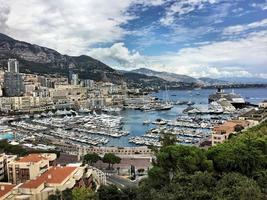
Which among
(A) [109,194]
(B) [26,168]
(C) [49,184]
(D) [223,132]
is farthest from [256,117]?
(A) [109,194]

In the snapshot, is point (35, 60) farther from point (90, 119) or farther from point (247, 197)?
point (247, 197)

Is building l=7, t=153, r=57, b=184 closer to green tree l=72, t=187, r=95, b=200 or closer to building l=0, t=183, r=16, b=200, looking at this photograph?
building l=0, t=183, r=16, b=200

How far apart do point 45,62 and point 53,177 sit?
3832 inches

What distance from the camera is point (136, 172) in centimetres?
1636

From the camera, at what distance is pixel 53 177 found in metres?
12.3

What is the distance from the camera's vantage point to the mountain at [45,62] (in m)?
95.5

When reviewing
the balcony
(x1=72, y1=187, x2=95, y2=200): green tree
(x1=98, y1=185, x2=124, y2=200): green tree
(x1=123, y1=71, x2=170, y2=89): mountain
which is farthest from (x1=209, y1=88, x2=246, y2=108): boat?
(x1=123, y1=71, x2=170, y2=89): mountain

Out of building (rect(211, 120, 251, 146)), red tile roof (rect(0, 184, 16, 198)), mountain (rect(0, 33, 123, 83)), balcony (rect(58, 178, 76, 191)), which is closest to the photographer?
red tile roof (rect(0, 184, 16, 198))

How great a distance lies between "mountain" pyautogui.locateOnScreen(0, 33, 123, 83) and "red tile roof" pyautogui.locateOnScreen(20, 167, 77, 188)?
7832 centimetres

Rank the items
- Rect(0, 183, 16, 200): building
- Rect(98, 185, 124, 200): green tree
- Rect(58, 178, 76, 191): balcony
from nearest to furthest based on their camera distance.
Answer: Rect(98, 185, 124, 200): green tree
Rect(0, 183, 16, 200): building
Rect(58, 178, 76, 191): balcony

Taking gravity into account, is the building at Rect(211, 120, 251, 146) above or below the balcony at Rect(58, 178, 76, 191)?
above

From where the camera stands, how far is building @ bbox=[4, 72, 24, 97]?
6284 centimetres

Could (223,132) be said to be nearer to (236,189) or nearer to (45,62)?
(236,189)

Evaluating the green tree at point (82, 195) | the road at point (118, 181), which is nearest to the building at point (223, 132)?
the road at point (118, 181)
